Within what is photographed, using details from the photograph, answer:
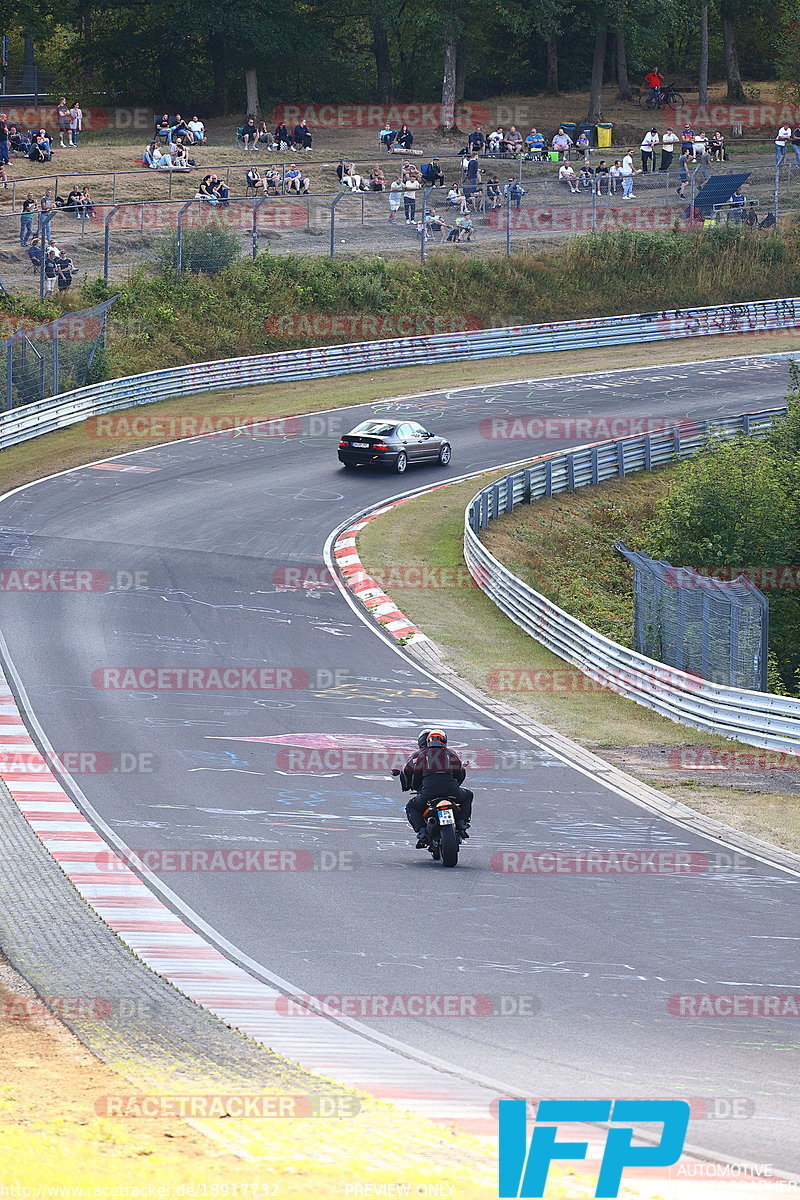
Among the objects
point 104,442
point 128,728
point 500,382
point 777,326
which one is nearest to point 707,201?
point 777,326

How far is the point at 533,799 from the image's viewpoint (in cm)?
1691

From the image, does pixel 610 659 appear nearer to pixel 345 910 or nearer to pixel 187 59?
pixel 345 910

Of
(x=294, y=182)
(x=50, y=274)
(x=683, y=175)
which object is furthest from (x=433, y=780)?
(x=683, y=175)

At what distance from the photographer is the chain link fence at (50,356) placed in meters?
39.0

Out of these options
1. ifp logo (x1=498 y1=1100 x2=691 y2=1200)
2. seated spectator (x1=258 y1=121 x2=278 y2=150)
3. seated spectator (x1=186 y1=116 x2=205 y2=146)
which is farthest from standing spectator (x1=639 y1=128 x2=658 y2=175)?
ifp logo (x1=498 y1=1100 x2=691 y2=1200)

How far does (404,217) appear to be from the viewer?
58531 millimetres

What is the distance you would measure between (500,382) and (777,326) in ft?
52.4

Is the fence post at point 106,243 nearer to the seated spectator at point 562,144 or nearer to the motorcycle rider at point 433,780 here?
the seated spectator at point 562,144

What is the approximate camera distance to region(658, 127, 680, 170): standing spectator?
64.9 metres

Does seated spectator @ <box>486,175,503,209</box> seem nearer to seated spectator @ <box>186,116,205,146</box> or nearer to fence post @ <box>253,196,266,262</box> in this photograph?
fence post @ <box>253,196,266,262</box>

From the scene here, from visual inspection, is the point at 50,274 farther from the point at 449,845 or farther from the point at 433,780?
the point at 449,845

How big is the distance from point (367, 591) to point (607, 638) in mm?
4984

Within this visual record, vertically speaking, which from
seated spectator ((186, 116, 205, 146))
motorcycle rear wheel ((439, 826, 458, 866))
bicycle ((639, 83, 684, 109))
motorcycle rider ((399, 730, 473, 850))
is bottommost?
motorcycle rear wheel ((439, 826, 458, 866))

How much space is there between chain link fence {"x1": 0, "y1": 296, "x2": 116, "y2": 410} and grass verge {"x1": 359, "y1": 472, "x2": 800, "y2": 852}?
448 inches
